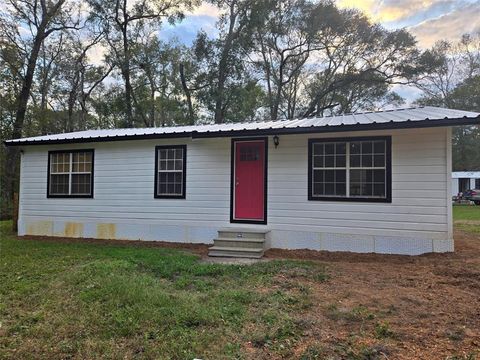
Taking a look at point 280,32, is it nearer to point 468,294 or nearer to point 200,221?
point 200,221

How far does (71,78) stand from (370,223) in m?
24.2

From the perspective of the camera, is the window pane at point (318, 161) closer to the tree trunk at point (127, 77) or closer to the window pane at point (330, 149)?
the window pane at point (330, 149)

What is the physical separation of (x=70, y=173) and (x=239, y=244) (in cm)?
561

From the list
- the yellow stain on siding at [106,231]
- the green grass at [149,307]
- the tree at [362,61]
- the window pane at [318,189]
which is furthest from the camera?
the tree at [362,61]

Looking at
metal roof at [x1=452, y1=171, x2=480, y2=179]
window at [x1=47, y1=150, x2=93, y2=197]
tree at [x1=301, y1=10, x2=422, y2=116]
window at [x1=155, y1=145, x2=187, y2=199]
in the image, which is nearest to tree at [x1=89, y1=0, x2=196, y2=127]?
tree at [x1=301, y1=10, x2=422, y2=116]

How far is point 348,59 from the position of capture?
24.4 metres

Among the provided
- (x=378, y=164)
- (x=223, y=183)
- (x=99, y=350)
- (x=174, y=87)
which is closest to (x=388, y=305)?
(x=99, y=350)

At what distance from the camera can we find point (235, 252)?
740cm

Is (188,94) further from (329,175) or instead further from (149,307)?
(149,307)

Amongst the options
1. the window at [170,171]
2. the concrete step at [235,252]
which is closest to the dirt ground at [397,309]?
the concrete step at [235,252]

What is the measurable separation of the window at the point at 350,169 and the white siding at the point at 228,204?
0.15 m

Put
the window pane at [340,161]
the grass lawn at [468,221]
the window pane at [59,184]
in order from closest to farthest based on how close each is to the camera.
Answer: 1. the window pane at [340,161]
2. the window pane at [59,184]
3. the grass lawn at [468,221]

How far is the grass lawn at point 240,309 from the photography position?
3219mm

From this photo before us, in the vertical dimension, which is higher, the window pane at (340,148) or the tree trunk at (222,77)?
the tree trunk at (222,77)
